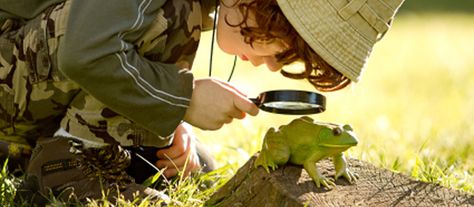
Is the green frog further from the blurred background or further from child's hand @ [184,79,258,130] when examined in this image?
the blurred background

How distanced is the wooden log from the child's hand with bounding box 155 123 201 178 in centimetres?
43

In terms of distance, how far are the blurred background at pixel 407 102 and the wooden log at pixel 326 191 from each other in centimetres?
41

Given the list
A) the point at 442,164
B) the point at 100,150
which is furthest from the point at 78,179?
the point at 442,164

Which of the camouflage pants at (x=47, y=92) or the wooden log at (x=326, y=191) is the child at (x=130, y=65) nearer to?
the camouflage pants at (x=47, y=92)

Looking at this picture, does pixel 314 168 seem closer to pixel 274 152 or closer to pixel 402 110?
pixel 274 152

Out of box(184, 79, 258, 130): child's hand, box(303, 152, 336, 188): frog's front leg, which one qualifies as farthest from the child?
box(303, 152, 336, 188): frog's front leg

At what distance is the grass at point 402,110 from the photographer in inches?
141

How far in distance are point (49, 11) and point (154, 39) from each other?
0.38 meters

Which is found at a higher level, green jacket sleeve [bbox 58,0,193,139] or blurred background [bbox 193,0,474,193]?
green jacket sleeve [bbox 58,0,193,139]

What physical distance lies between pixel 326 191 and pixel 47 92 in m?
1.00

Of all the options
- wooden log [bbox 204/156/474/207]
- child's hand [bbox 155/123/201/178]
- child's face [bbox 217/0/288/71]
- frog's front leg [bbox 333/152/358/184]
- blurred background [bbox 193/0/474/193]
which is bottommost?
blurred background [bbox 193/0/474/193]

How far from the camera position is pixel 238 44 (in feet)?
10.5

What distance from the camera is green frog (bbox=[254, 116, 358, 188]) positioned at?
9.21 feet

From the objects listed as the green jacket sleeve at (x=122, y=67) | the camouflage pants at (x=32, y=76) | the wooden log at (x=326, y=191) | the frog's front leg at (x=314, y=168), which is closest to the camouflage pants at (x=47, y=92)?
the camouflage pants at (x=32, y=76)
